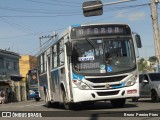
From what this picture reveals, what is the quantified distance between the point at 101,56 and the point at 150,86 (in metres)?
7.13

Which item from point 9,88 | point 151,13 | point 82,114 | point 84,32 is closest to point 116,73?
point 84,32

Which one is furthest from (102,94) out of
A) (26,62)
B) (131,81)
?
(26,62)

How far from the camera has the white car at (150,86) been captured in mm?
22156

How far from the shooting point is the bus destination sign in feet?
54.5

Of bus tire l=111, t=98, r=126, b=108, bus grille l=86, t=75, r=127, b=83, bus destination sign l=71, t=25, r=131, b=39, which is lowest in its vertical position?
bus tire l=111, t=98, r=126, b=108

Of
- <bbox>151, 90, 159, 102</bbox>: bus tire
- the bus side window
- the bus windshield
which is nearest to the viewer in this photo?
the bus windshield

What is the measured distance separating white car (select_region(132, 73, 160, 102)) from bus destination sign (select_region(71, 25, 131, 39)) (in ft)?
20.0

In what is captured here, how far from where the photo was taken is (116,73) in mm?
16266

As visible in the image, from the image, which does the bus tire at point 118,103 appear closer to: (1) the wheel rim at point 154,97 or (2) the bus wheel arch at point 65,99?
(2) the bus wheel arch at point 65,99

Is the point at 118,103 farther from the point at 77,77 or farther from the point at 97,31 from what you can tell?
the point at 97,31

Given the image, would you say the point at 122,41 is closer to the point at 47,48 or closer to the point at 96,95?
the point at 96,95

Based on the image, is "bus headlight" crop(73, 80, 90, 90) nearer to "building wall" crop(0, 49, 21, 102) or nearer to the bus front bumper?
the bus front bumper

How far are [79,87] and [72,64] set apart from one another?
913mm

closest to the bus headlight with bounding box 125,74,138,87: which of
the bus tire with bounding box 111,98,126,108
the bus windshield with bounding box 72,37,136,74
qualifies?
the bus windshield with bounding box 72,37,136,74
